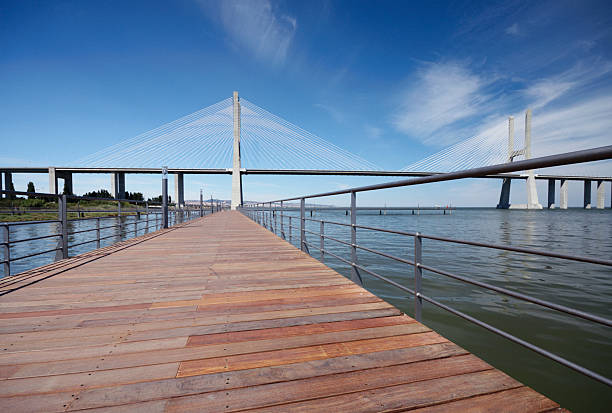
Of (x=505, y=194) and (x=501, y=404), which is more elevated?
(x=505, y=194)

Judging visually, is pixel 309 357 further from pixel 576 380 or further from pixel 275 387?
pixel 576 380

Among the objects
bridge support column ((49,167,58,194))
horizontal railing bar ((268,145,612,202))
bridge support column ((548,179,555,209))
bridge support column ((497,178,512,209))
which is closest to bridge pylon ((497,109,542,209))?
bridge support column ((497,178,512,209))

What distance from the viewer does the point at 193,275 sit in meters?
2.69

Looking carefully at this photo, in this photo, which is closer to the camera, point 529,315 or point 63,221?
point 63,221

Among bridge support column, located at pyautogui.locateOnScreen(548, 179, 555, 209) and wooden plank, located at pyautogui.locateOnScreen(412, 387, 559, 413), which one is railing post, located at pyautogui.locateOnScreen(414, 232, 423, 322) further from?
bridge support column, located at pyautogui.locateOnScreen(548, 179, 555, 209)

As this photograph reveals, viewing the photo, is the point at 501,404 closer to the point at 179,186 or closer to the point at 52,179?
the point at 179,186

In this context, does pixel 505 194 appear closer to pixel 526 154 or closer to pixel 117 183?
pixel 526 154

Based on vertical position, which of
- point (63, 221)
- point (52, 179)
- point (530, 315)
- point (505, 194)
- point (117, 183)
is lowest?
point (530, 315)

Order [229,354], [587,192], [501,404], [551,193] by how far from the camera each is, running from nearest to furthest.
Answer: [501,404] → [229,354] → [551,193] → [587,192]

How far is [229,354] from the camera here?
128 cm

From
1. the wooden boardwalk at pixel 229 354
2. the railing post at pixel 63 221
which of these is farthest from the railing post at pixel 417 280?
the railing post at pixel 63 221

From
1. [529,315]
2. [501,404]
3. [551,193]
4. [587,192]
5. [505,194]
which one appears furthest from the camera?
[587,192]

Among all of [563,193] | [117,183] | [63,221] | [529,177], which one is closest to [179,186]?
[117,183]

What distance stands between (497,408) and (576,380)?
2454 millimetres
